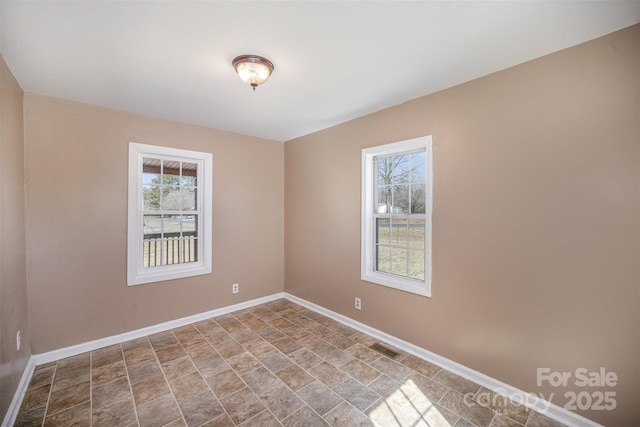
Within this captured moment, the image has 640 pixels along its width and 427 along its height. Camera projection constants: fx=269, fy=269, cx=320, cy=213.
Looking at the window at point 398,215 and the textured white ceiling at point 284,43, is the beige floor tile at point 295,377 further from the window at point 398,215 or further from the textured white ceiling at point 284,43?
the textured white ceiling at point 284,43

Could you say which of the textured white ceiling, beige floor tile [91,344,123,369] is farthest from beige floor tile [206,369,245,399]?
the textured white ceiling

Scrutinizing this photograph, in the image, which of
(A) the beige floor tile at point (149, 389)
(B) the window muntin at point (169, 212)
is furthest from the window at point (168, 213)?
(A) the beige floor tile at point (149, 389)

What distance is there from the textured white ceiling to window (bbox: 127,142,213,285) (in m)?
0.83

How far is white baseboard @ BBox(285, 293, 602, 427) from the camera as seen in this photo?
1836mm

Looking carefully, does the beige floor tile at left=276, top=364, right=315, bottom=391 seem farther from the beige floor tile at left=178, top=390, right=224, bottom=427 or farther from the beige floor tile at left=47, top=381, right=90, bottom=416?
the beige floor tile at left=47, top=381, right=90, bottom=416

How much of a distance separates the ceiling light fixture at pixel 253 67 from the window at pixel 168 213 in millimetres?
1828

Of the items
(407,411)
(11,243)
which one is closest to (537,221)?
(407,411)

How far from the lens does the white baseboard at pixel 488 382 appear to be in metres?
1.84

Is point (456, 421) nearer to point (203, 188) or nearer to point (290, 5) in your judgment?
point (290, 5)

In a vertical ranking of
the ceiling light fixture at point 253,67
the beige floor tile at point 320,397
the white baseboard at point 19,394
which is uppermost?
the ceiling light fixture at point 253,67

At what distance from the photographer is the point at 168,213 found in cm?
339

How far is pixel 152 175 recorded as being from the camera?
3.32 metres

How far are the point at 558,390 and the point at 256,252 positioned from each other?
355 centimetres

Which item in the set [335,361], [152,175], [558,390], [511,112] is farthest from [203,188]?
[558,390]
